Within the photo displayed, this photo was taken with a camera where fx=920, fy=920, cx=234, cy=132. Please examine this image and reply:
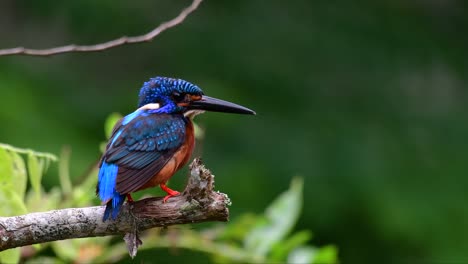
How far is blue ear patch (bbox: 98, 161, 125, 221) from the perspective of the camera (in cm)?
289

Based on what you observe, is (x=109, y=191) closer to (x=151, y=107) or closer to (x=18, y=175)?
(x=18, y=175)

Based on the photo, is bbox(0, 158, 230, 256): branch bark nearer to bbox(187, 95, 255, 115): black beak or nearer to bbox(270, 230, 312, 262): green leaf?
bbox(187, 95, 255, 115): black beak

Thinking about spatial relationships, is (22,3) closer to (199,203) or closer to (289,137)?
(289,137)

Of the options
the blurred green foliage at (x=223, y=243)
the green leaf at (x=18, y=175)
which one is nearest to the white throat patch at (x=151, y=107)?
the blurred green foliage at (x=223, y=243)

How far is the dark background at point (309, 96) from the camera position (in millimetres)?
7891

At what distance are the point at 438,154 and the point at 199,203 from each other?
638 centimetres

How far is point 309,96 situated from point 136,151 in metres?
6.21

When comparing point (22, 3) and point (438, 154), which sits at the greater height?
point (22, 3)

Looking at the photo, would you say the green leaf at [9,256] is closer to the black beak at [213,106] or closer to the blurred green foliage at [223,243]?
the blurred green foliage at [223,243]

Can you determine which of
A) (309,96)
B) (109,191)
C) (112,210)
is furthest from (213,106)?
(309,96)

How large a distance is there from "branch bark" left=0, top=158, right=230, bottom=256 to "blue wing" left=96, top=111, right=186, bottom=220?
145 mm

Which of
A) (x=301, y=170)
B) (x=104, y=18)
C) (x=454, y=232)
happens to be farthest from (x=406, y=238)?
(x=104, y=18)

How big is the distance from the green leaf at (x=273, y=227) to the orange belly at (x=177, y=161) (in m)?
Answer: 0.53

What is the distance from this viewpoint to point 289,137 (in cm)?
889
